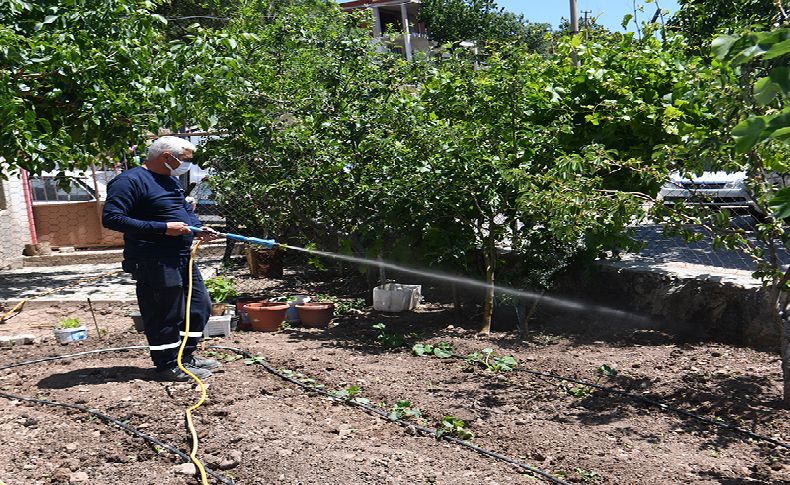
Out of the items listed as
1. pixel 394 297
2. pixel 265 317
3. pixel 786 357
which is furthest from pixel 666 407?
pixel 265 317

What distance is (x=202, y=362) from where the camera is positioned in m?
5.94

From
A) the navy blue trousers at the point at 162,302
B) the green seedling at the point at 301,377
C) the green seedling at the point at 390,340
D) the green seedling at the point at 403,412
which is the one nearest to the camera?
the green seedling at the point at 403,412

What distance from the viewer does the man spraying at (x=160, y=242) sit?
17.7 feet

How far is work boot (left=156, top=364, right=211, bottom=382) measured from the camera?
5613 mm

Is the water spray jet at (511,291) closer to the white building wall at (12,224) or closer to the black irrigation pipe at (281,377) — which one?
the black irrigation pipe at (281,377)

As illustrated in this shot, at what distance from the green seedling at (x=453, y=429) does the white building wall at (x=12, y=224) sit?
10.4 meters

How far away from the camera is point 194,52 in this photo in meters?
9.38

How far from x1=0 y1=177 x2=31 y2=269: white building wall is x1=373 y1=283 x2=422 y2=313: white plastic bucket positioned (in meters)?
7.67

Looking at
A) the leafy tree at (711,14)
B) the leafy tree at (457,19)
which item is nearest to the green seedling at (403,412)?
the leafy tree at (711,14)

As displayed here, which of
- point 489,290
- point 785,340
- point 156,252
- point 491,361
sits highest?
point 156,252

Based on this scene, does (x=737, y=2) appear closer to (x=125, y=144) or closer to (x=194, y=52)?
(x=194, y=52)

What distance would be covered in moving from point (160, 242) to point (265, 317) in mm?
2150

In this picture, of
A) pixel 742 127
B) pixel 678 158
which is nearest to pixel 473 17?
pixel 678 158

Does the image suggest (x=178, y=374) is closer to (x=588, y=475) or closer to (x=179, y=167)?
(x=179, y=167)
